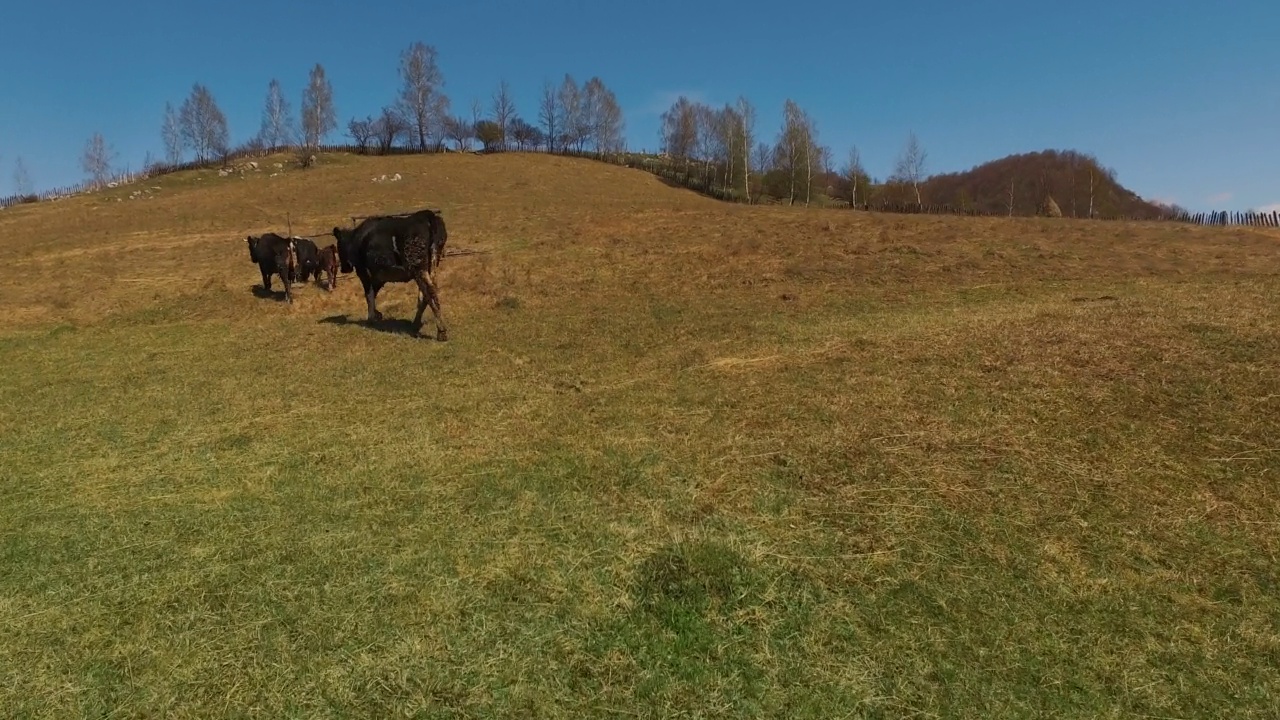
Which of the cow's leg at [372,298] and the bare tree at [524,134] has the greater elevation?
the bare tree at [524,134]

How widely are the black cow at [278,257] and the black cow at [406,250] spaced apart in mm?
5835

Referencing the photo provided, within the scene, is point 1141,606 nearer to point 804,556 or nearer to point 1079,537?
point 1079,537

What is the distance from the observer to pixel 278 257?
60.2 feet

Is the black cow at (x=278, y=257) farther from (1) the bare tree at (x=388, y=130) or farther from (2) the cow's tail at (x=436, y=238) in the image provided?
(1) the bare tree at (x=388, y=130)

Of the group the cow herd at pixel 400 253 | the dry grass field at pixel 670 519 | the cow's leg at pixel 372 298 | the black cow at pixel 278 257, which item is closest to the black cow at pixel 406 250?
the cow herd at pixel 400 253

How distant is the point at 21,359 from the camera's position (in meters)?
13.3

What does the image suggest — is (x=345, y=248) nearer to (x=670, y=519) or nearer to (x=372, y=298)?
(x=372, y=298)

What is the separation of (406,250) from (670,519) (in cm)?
956

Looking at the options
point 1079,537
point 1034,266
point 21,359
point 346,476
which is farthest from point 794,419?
point 21,359

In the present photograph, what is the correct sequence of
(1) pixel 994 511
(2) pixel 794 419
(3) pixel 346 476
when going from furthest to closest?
(2) pixel 794 419, (3) pixel 346 476, (1) pixel 994 511

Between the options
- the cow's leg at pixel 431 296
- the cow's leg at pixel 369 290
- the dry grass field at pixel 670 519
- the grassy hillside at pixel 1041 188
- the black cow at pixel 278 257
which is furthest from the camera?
the grassy hillside at pixel 1041 188

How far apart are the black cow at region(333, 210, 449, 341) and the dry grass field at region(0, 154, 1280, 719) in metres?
1.20

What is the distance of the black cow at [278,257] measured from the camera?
18375 millimetres

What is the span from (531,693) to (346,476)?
3674 mm
